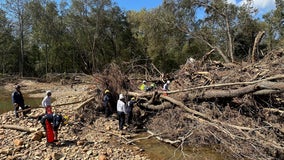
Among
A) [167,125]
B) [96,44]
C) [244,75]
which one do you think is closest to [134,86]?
[167,125]

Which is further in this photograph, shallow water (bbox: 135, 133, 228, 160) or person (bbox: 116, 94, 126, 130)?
person (bbox: 116, 94, 126, 130)

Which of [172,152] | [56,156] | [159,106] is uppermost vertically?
[159,106]

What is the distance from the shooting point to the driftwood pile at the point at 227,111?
7.69 metres

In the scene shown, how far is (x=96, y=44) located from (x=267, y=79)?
2675cm

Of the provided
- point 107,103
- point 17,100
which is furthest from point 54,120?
point 17,100

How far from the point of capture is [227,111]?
362 inches

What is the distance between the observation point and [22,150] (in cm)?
803

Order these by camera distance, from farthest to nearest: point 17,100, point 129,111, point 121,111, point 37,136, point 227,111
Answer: point 17,100 < point 129,111 < point 121,111 < point 227,111 < point 37,136

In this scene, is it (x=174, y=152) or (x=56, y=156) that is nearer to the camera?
(x=56, y=156)

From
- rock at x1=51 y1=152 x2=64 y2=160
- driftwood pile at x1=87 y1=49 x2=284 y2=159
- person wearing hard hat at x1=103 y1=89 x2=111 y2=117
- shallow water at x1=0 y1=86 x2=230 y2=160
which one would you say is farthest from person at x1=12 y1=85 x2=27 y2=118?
shallow water at x1=0 y1=86 x2=230 y2=160

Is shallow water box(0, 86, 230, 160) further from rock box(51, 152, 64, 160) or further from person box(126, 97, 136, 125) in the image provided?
rock box(51, 152, 64, 160)

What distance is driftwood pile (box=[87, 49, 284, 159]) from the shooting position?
769 centimetres

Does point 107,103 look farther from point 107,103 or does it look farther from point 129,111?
point 129,111

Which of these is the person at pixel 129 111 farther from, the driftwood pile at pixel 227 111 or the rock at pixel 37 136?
the rock at pixel 37 136
